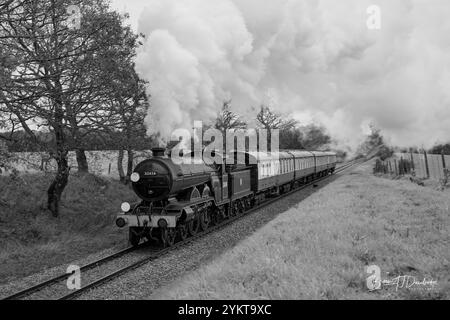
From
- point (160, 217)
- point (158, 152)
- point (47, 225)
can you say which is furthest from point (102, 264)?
point (47, 225)

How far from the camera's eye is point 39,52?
1109 centimetres

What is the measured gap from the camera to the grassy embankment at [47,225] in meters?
9.98

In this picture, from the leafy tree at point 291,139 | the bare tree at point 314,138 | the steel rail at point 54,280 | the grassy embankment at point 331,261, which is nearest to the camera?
the grassy embankment at point 331,261

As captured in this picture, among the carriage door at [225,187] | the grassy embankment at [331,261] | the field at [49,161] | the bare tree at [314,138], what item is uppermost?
the bare tree at [314,138]

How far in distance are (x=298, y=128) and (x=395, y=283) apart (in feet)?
162

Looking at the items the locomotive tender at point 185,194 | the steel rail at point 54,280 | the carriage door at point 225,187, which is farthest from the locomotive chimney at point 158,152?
the carriage door at point 225,187

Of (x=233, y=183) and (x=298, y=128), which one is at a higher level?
(x=298, y=128)

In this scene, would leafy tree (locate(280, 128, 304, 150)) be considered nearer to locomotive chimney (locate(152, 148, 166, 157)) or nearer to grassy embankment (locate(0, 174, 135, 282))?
grassy embankment (locate(0, 174, 135, 282))

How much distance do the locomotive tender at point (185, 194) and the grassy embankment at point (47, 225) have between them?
181 centimetres

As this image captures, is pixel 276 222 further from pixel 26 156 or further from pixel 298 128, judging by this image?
pixel 298 128

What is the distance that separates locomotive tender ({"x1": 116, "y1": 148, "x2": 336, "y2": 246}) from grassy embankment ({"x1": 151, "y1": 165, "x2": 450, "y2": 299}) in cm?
260

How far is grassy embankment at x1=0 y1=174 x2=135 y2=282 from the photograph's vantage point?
9984 millimetres

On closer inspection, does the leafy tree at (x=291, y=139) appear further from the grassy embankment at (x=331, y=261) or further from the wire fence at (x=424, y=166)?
the grassy embankment at (x=331, y=261)
